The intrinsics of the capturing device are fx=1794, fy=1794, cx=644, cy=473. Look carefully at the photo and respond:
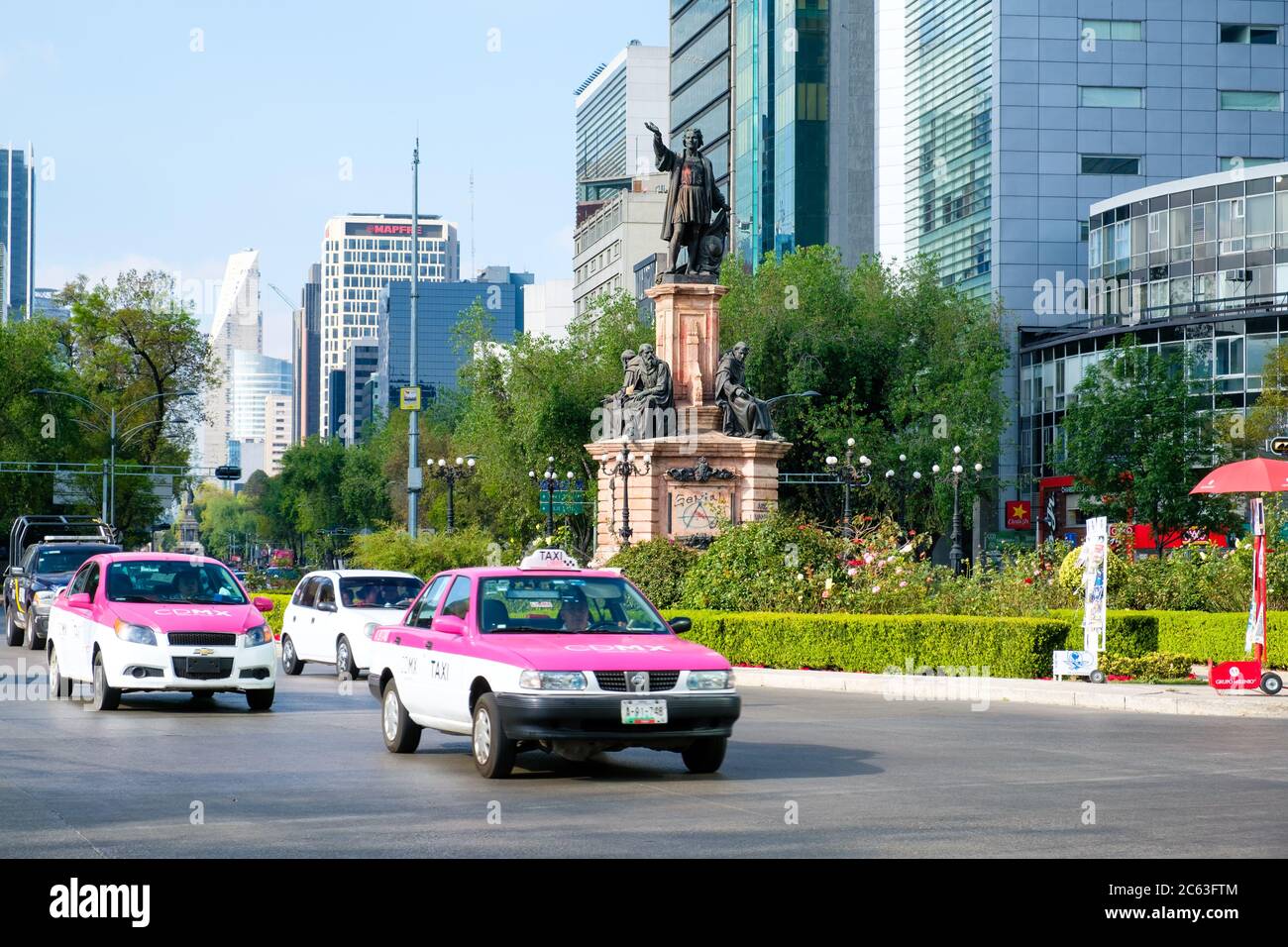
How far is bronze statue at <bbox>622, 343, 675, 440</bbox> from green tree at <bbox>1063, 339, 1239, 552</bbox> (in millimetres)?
25466

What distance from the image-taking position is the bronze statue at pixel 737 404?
126 ft

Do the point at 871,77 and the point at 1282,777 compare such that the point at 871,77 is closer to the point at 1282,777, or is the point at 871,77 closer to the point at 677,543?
the point at 677,543

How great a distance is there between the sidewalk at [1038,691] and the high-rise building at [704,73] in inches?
3485

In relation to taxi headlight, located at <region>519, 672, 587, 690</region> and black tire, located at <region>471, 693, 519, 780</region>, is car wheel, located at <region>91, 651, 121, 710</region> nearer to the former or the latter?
black tire, located at <region>471, 693, 519, 780</region>

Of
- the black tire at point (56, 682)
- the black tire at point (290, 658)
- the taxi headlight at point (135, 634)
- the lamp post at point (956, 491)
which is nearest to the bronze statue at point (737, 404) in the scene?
the black tire at point (290, 658)

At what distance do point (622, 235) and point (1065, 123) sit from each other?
Result: 50211 mm

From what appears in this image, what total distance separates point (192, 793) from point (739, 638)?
52.6 ft

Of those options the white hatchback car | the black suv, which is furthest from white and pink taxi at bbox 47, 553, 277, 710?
the black suv

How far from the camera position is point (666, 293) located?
1537 inches

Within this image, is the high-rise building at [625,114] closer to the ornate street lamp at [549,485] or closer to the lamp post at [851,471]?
the ornate street lamp at [549,485]

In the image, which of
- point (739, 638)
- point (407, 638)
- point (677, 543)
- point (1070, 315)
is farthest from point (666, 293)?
point (1070, 315)

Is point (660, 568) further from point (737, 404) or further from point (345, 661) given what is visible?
point (345, 661)

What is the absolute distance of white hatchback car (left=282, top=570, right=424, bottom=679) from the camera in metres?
26.3

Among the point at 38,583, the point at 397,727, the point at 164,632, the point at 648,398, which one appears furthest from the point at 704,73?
the point at 397,727
